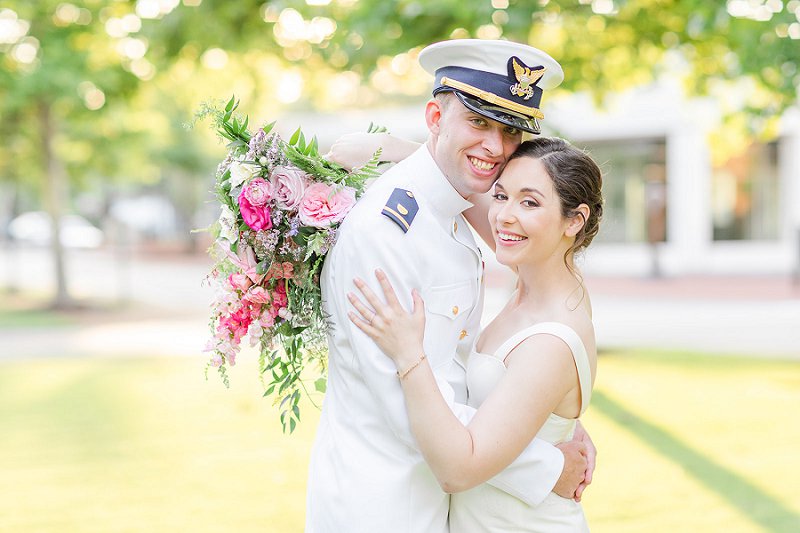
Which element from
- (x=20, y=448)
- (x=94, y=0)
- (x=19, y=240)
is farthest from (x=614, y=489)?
(x=19, y=240)

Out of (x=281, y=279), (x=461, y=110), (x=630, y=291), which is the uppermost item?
(x=461, y=110)

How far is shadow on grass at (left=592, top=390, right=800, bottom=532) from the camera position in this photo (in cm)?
478

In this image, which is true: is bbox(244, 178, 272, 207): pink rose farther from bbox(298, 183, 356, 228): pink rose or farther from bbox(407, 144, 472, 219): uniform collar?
bbox(407, 144, 472, 219): uniform collar

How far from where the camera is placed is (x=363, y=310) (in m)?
2.03

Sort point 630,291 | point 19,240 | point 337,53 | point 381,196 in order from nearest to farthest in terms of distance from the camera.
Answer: point 381,196, point 337,53, point 630,291, point 19,240

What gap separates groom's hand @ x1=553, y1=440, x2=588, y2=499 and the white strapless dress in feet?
0.07

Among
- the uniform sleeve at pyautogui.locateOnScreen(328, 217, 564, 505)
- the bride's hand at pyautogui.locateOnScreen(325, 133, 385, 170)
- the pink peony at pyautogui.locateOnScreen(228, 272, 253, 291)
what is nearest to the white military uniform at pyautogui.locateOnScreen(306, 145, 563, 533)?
the uniform sleeve at pyautogui.locateOnScreen(328, 217, 564, 505)

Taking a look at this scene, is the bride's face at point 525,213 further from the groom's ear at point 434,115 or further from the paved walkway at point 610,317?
the paved walkway at point 610,317

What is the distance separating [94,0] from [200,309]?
5.50m

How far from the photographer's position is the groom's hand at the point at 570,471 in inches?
89.7

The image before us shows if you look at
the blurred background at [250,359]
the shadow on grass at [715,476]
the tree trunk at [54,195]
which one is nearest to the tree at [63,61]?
the blurred background at [250,359]

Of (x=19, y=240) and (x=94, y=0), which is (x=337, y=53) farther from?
(x=19, y=240)

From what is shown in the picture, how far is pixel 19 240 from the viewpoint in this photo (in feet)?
151

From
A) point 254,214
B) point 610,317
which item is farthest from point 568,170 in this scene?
point 610,317
